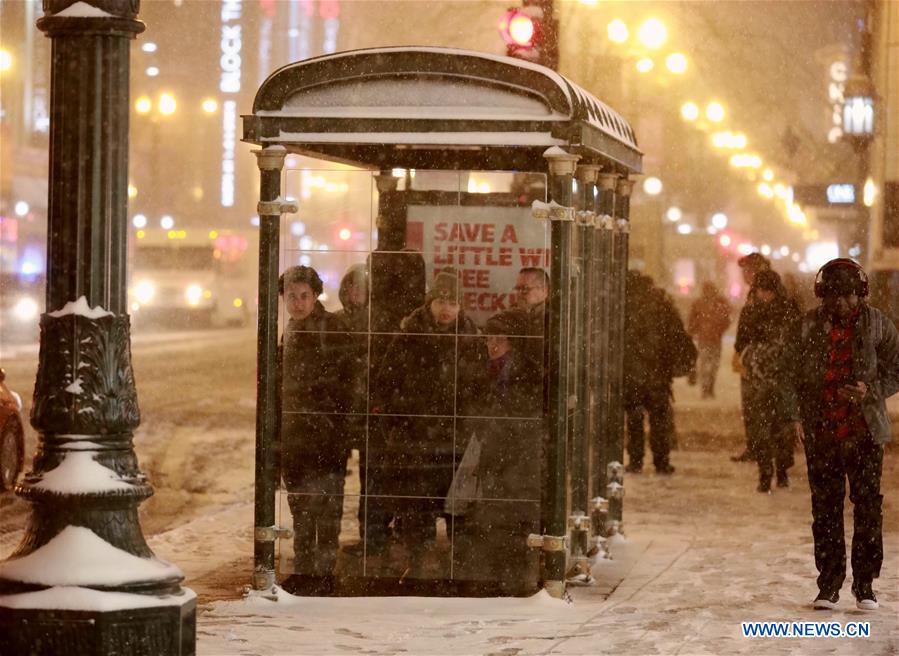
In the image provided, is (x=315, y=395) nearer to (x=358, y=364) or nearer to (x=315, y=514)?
(x=358, y=364)

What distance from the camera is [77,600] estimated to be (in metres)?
6.05

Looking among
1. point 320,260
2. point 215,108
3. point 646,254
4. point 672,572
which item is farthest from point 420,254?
point 215,108

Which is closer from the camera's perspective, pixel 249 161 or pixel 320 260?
pixel 320 260

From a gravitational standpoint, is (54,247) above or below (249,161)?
below

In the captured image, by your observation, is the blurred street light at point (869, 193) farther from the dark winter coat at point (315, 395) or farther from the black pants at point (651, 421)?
the dark winter coat at point (315, 395)

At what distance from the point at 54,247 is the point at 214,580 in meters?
3.86

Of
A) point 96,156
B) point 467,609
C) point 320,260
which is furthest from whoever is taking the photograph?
point 320,260

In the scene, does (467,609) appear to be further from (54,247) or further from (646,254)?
(646,254)

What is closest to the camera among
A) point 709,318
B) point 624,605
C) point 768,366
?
point 624,605

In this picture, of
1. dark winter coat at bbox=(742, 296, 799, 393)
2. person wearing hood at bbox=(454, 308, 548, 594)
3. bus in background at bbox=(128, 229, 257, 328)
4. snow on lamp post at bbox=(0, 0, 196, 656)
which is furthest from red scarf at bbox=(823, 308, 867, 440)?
bus in background at bbox=(128, 229, 257, 328)

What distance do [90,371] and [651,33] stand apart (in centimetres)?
1922

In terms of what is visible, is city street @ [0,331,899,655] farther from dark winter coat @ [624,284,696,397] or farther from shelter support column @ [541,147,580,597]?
dark winter coat @ [624,284,696,397]

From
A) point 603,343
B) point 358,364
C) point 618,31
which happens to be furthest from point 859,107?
point 358,364

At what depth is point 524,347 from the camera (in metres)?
8.98
